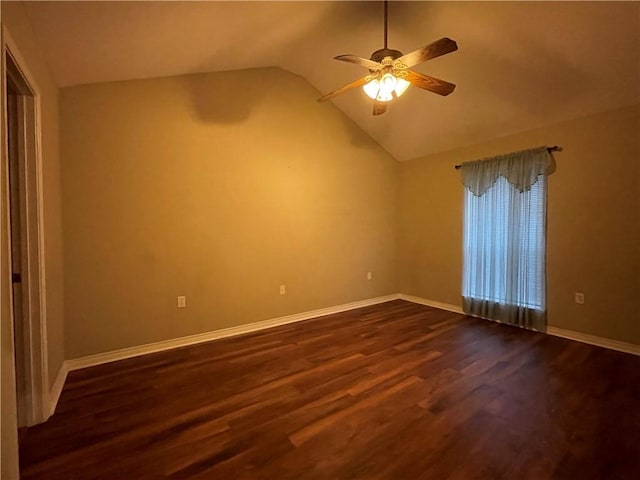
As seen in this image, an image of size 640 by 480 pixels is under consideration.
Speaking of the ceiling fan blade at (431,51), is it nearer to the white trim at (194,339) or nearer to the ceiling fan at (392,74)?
the ceiling fan at (392,74)

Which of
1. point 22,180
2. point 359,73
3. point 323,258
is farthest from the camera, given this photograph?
point 323,258

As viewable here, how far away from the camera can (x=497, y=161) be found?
3.82m

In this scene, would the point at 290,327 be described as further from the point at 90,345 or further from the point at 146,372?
the point at 90,345

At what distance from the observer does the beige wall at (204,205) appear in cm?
272

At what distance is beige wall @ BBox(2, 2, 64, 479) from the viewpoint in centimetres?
126

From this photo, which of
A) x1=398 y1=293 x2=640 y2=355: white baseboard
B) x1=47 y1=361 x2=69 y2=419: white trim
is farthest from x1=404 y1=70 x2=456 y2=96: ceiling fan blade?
x1=47 y1=361 x2=69 y2=419: white trim

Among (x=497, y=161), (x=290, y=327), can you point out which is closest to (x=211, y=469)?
(x=290, y=327)

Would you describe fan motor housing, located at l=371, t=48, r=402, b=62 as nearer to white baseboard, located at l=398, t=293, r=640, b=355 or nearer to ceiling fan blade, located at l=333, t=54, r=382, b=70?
ceiling fan blade, located at l=333, t=54, r=382, b=70

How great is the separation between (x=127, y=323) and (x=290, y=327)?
1.71 meters

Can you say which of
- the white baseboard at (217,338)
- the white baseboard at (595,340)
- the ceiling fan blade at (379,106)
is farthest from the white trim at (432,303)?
the ceiling fan blade at (379,106)

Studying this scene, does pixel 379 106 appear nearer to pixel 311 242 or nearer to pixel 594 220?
pixel 311 242

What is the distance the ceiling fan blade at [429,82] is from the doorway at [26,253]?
2436 mm

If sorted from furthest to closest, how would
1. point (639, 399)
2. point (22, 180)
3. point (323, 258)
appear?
point (323, 258) < point (639, 399) < point (22, 180)

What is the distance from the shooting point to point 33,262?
6.13 ft
